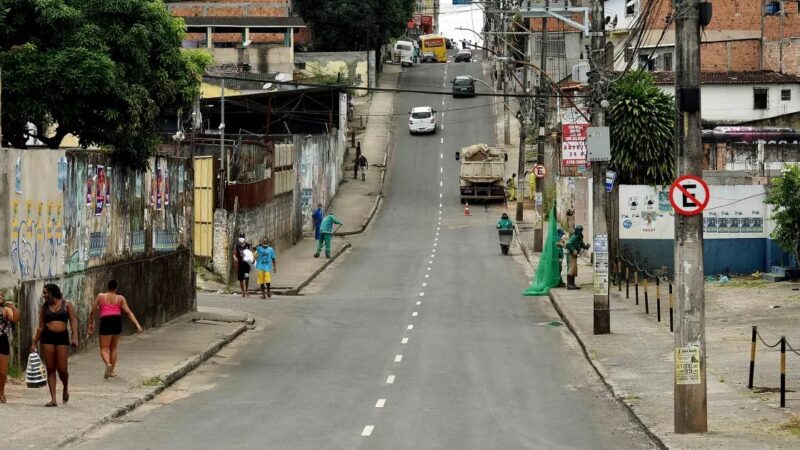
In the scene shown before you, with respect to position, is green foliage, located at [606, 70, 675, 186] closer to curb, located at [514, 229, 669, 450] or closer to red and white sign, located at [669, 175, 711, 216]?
curb, located at [514, 229, 669, 450]

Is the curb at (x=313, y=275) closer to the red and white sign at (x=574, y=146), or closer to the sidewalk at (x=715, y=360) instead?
the sidewalk at (x=715, y=360)

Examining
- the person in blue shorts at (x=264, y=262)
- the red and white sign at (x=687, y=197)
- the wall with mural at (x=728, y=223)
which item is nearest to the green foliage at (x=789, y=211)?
the wall with mural at (x=728, y=223)

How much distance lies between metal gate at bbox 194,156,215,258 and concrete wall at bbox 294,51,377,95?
228 feet

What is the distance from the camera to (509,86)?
101750 millimetres

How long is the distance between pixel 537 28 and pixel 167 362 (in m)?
84.8

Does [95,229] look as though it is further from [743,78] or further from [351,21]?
[351,21]

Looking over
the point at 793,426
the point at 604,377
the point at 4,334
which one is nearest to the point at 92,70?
the point at 4,334

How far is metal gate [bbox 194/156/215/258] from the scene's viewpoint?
40.4m

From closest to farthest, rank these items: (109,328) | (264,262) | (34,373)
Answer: (34,373) → (109,328) → (264,262)

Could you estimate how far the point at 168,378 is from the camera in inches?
848

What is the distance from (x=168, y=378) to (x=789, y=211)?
18.6 metres

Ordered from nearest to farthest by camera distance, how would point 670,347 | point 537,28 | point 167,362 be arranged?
point 167,362, point 670,347, point 537,28

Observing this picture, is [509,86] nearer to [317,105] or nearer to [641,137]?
[317,105]

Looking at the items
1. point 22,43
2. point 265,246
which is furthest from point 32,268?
point 265,246
